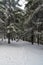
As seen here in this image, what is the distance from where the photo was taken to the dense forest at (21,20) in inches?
447

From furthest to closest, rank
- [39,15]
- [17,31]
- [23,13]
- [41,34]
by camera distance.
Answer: [23,13] → [17,31] → [39,15] → [41,34]

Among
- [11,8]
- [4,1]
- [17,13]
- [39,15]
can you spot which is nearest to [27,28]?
[39,15]

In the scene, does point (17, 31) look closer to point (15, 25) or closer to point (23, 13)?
point (15, 25)

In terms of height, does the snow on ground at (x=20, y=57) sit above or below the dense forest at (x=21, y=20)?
below

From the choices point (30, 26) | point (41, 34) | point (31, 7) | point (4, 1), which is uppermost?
point (4, 1)

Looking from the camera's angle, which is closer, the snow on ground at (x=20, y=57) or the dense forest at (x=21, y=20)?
the snow on ground at (x=20, y=57)

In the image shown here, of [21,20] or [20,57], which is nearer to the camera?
[20,57]

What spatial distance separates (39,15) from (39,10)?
0.81 metres

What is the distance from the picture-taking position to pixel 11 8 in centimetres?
1596

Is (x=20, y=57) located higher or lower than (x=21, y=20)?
lower

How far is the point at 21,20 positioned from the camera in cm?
1540

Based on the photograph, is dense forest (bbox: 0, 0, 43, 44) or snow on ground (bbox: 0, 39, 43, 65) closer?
snow on ground (bbox: 0, 39, 43, 65)

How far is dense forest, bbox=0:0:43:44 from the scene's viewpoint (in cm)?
1136

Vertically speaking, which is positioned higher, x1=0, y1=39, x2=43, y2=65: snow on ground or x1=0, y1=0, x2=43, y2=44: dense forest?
x1=0, y1=0, x2=43, y2=44: dense forest
